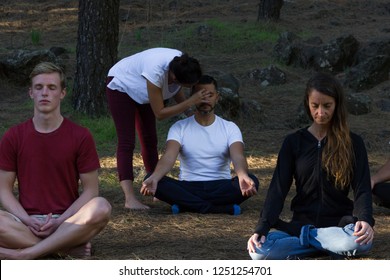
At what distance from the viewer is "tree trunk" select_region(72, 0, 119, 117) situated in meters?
9.42

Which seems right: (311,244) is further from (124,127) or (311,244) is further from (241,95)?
(241,95)

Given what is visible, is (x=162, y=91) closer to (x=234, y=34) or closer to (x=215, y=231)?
(x=215, y=231)

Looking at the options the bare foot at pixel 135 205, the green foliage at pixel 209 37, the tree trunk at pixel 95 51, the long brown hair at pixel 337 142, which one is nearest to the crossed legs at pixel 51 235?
the long brown hair at pixel 337 142

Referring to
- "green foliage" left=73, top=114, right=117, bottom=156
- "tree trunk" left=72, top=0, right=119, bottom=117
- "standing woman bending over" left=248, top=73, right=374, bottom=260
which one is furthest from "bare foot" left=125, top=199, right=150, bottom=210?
"tree trunk" left=72, top=0, right=119, bottom=117

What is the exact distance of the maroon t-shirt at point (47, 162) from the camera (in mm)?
4777

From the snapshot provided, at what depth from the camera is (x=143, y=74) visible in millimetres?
6059

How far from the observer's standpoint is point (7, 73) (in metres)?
11.2

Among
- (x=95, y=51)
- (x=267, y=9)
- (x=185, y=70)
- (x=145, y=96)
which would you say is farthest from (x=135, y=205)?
(x=267, y=9)

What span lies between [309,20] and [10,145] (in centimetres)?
1258

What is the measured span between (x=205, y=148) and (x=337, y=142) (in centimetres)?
168

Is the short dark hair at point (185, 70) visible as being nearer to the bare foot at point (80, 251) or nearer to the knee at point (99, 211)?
the knee at point (99, 211)

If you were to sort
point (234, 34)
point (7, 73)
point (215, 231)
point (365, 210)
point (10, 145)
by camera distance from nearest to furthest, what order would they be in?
point (365, 210) → point (10, 145) → point (215, 231) → point (7, 73) → point (234, 34)

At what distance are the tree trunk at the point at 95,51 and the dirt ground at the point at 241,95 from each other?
849 mm

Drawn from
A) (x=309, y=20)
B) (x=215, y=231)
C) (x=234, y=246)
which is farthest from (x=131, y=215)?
(x=309, y=20)
